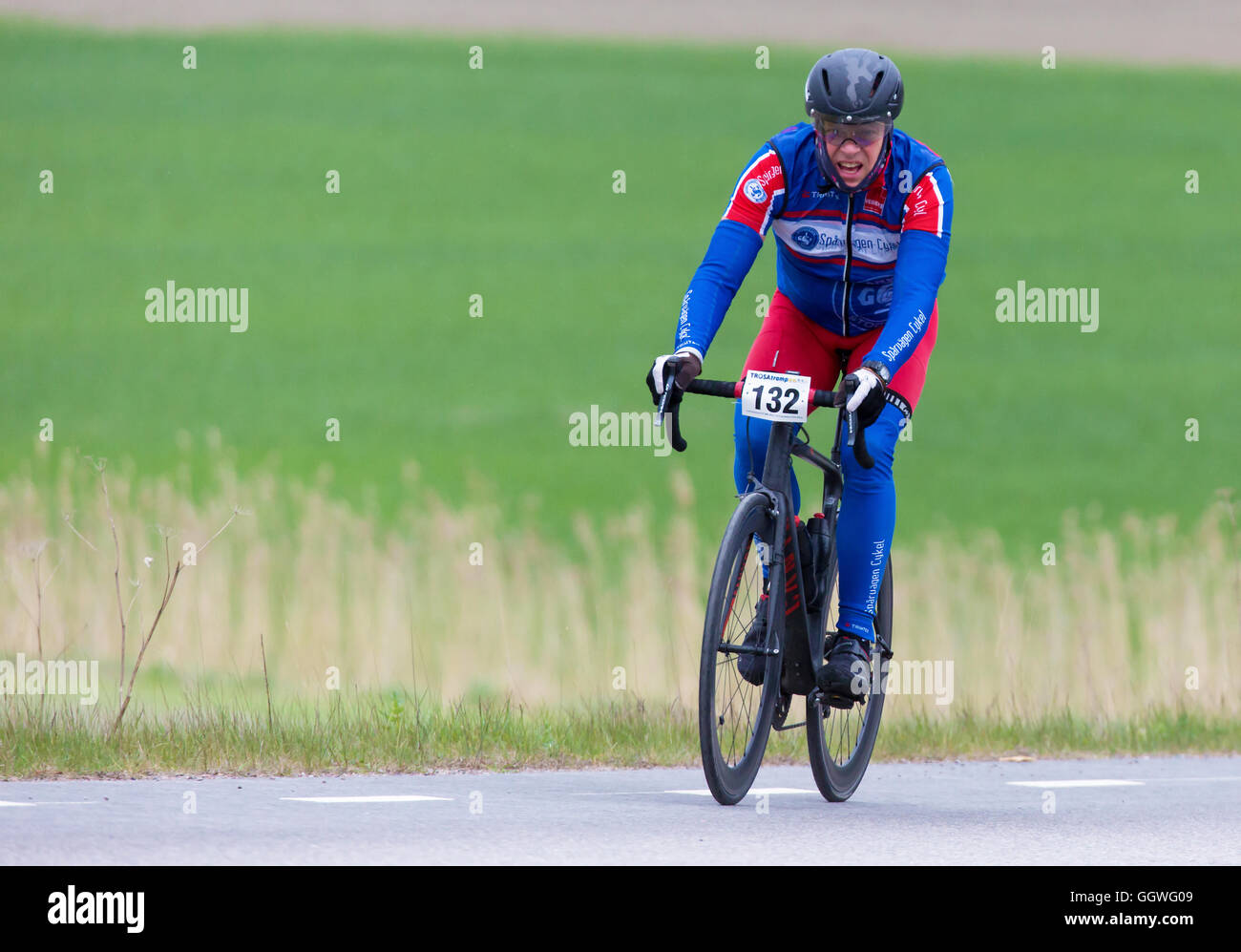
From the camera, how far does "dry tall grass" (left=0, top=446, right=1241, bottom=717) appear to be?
40.5 ft

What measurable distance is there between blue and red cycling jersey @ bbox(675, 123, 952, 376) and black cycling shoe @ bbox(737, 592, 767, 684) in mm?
894

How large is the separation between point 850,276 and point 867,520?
2.83 ft

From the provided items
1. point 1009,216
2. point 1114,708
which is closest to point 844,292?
point 1114,708

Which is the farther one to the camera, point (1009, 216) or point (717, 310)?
point (1009, 216)

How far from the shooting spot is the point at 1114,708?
39.2ft

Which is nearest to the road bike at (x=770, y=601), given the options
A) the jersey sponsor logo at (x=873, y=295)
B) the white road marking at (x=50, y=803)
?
the jersey sponsor logo at (x=873, y=295)

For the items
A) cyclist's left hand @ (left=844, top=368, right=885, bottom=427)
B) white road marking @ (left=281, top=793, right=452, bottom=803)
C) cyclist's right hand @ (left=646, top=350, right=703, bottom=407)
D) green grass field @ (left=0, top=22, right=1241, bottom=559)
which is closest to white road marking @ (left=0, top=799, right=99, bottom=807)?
white road marking @ (left=281, top=793, right=452, bottom=803)

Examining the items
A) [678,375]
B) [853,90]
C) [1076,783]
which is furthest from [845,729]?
[853,90]

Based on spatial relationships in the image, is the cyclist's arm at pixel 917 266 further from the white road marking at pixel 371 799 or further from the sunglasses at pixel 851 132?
the white road marking at pixel 371 799

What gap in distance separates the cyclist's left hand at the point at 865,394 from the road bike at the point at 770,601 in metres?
0.04

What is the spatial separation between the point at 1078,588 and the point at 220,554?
592 centimetres

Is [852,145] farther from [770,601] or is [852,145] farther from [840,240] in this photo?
[770,601]
